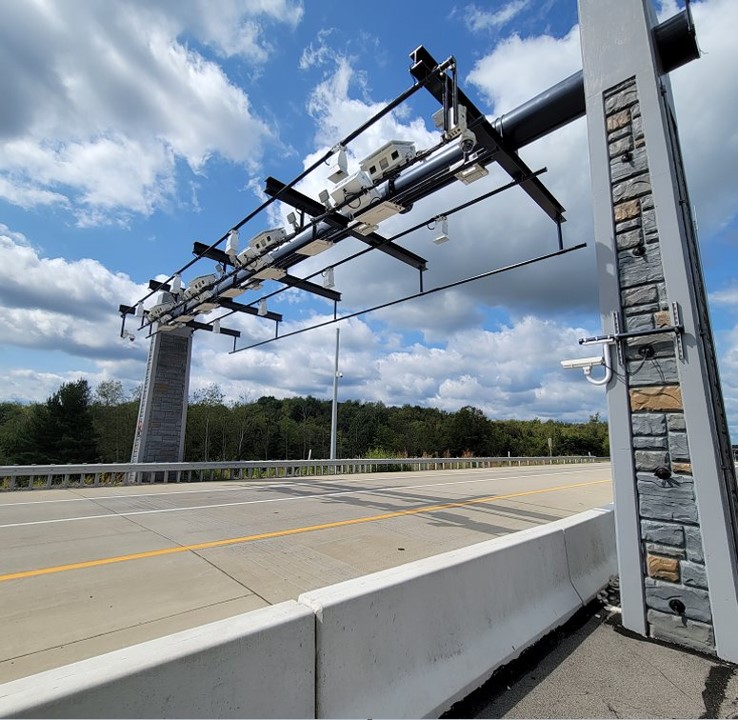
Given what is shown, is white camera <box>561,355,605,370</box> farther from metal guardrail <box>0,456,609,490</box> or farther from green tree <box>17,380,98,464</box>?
green tree <box>17,380,98,464</box>

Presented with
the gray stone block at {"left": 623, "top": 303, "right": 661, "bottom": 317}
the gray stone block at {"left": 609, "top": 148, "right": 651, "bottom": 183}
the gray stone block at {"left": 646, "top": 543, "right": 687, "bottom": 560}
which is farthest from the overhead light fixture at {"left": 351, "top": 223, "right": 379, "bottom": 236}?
the gray stone block at {"left": 646, "top": 543, "right": 687, "bottom": 560}

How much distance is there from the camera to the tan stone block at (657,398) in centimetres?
356

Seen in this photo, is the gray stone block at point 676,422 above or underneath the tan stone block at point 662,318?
underneath

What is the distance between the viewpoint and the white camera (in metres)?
4.02

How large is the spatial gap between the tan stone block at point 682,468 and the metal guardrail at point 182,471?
13196 mm

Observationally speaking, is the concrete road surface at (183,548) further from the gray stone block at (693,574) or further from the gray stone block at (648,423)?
the gray stone block at (648,423)

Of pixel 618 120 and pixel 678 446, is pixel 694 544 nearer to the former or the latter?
pixel 678 446

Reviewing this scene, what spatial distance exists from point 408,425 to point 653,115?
79.7 metres

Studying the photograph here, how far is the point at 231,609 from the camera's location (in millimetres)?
3779

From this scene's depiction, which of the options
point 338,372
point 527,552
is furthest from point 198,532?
point 338,372

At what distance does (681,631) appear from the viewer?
10.8ft

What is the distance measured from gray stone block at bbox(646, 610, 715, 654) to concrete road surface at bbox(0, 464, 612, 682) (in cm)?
273

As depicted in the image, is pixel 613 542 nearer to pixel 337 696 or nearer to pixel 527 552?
pixel 527 552

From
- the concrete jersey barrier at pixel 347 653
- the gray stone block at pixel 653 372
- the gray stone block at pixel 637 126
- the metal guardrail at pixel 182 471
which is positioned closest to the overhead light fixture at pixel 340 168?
the gray stone block at pixel 637 126
